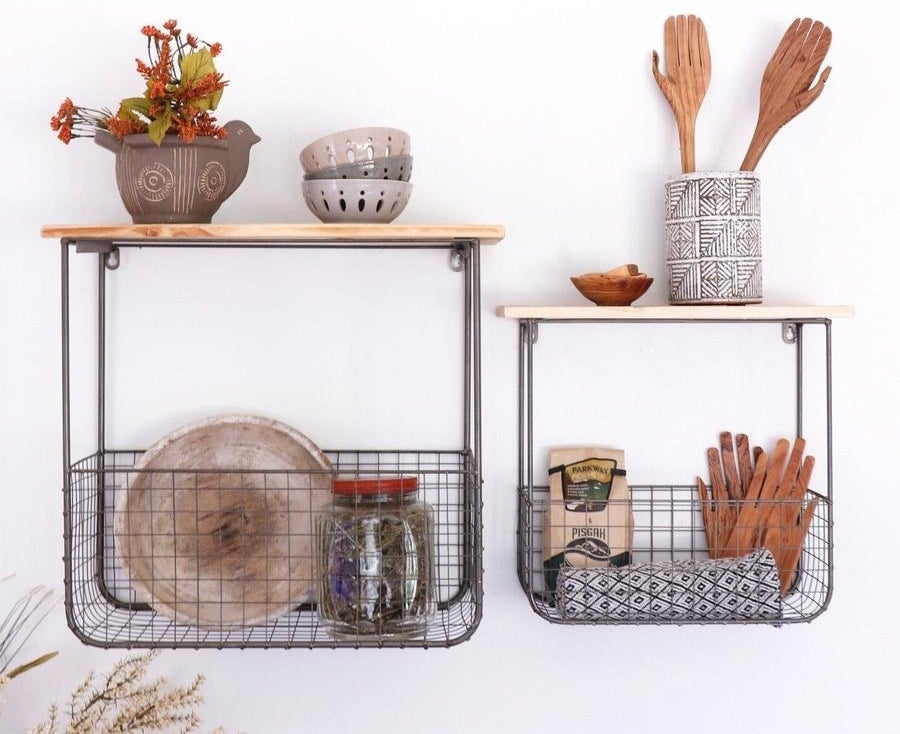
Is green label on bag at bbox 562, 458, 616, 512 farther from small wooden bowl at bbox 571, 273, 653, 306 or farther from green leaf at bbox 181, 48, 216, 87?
green leaf at bbox 181, 48, 216, 87

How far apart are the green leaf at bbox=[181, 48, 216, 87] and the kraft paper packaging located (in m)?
0.62

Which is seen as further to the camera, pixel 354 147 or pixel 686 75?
pixel 686 75

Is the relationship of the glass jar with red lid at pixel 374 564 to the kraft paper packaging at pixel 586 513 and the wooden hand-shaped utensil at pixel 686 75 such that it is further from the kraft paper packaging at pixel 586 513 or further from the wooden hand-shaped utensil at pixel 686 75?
the wooden hand-shaped utensil at pixel 686 75

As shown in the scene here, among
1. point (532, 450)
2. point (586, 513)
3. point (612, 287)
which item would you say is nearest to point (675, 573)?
point (586, 513)

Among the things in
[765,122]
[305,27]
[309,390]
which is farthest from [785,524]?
[305,27]

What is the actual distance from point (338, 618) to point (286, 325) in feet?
1.23

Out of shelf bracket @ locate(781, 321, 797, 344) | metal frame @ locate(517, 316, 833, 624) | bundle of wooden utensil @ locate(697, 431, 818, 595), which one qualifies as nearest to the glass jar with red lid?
metal frame @ locate(517, 316, 833, 624)

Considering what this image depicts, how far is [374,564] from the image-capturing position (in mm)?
1182

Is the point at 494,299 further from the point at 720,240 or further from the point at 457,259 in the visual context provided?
the point at 720,240

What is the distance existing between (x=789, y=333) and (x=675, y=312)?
233mm

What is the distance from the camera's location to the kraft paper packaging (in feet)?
4.22

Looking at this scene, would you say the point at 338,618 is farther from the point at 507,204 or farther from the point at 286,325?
the point at 507,204

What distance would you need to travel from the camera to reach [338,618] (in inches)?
47.0

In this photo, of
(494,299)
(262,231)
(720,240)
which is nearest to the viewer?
(262,231)
